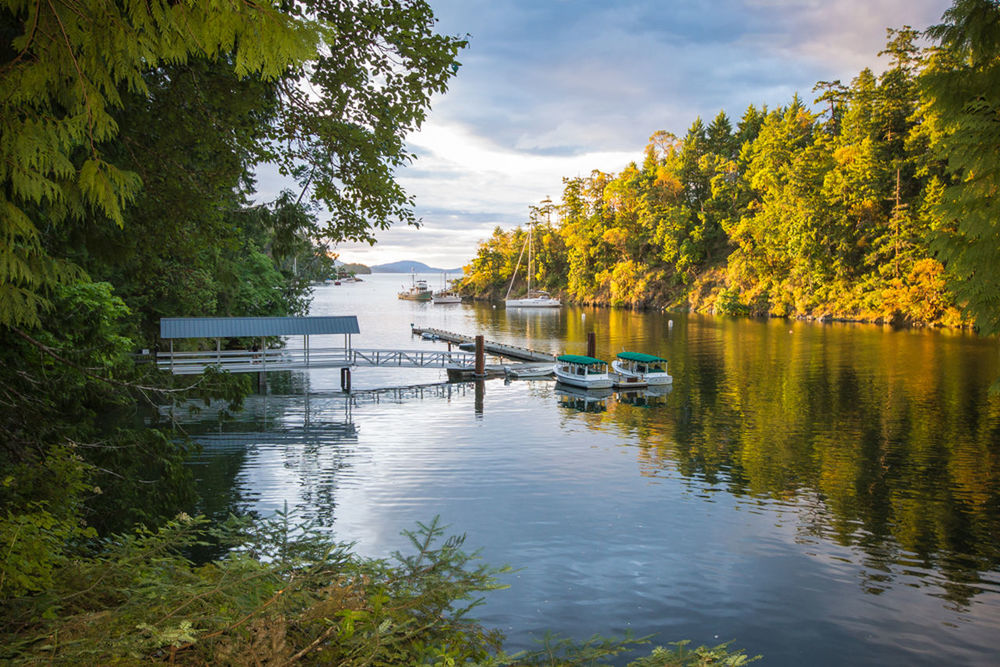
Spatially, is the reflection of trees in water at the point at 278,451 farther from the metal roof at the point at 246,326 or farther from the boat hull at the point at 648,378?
the boat hull at the point at 648,378

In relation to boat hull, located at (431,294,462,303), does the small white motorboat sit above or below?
below

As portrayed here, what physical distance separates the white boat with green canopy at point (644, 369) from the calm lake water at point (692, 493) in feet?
3.44

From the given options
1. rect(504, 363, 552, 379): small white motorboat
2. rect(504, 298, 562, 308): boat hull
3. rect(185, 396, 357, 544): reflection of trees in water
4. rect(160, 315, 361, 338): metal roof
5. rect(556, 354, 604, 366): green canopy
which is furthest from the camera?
rect(504, 298, 562, 308): boat hull

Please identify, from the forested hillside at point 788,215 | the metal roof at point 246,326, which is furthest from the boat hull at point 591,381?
the forested hillside at point 788,215

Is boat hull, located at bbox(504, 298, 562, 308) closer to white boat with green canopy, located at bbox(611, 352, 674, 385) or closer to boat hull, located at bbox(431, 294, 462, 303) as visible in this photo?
boat hull, located at bbox(431, 294, 462, 303)

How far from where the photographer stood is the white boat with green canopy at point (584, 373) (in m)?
35.2

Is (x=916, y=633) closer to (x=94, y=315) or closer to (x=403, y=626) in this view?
(x=403, y=626)

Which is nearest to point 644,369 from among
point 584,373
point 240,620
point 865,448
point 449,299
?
point 584,373

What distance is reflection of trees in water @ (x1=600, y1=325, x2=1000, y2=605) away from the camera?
14.8m

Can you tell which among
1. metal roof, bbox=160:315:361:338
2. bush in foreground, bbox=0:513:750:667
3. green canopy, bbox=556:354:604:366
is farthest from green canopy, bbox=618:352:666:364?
bush in foreground, bbox=0:513:750:667

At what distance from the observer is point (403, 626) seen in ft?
13.7

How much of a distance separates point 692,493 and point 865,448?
8196 mm

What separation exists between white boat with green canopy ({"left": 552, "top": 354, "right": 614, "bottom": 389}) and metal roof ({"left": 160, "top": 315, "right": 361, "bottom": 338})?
11531 mm

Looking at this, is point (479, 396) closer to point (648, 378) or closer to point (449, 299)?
point (648, 378)
